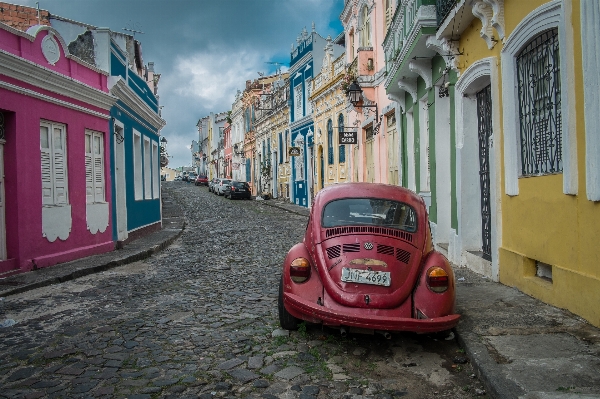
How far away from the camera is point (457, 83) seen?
357 inches

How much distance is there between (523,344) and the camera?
4668 mm

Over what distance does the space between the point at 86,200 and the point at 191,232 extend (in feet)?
20.4

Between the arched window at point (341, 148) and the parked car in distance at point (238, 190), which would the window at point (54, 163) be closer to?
the arched window at point (341, 148)

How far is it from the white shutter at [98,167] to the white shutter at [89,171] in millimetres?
196

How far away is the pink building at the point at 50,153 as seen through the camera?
9.05 metres

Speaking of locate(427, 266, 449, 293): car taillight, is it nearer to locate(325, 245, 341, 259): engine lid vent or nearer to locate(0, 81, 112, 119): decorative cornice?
locate(325, 245, 341, 259): engine lid vent

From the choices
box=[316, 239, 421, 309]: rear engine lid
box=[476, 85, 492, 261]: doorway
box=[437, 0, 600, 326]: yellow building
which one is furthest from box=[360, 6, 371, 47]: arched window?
box=[316, 239, 421, 309]: rear engine lid

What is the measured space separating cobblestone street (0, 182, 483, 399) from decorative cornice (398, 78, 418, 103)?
633 centimetres

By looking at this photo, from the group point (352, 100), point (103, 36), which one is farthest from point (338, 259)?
point (352, 100)

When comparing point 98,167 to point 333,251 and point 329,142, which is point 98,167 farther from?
point 329,142

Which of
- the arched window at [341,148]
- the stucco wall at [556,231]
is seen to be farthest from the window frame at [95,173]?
the arched window at [341,148]

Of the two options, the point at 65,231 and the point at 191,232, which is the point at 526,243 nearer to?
the point at 65,231

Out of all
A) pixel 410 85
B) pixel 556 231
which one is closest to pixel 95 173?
pixel 410 85

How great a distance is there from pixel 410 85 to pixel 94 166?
7.55m
